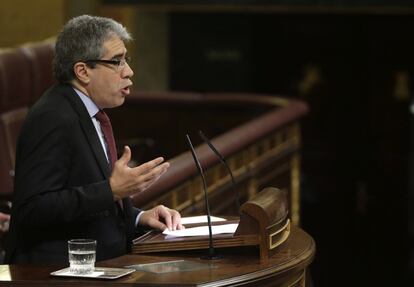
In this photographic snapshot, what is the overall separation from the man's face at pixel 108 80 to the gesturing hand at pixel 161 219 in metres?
0.37

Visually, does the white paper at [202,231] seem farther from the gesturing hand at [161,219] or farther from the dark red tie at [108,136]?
the dark red tie at [108,136]

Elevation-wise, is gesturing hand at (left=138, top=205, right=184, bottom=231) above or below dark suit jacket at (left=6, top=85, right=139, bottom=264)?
below

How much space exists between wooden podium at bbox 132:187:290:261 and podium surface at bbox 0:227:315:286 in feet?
0.09

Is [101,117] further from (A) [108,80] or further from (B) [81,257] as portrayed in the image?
(B) [81,257]

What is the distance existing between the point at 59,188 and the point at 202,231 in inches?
17.0

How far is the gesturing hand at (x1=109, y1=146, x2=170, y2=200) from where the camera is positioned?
304cm

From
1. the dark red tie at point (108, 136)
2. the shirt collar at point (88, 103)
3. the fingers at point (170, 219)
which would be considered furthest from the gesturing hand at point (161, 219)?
the shirt collar at point (88, 103)

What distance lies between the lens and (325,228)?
11.2 m

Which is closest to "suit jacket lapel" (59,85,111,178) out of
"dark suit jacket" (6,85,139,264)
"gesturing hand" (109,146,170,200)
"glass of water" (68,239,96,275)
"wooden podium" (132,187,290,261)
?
"dark suit jacket" (6,85,139,264)

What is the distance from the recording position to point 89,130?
3.20 m

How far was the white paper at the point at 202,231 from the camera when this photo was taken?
3225 mm

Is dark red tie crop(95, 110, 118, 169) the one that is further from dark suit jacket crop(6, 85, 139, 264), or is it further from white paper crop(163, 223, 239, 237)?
white paper crop(163, 223, 239, 237)

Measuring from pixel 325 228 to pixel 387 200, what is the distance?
2.17ft

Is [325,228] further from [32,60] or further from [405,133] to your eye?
[32,60]
